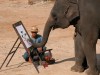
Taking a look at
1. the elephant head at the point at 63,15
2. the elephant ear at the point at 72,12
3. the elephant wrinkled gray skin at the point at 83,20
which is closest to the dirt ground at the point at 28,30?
the elephant wrinkled gray skin at the point at 83,20

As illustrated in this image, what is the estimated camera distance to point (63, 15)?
922 cm

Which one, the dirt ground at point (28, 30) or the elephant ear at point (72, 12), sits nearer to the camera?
the elephant ear at point (72, 12)

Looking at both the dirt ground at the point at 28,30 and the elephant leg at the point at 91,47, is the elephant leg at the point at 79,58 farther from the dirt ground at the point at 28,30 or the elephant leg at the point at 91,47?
the elephant leg at the point at 91,47

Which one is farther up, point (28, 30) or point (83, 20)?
point (83, 20)

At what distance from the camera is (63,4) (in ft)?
30.1

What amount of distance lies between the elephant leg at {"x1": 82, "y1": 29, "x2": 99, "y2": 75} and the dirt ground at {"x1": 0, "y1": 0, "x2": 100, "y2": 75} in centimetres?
67

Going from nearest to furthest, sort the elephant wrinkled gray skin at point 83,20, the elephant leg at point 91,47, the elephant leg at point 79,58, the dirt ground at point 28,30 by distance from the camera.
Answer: the elephant wrinkled gray skin at point 83,20, the elephant leg at point 91,47, the elephant leg at point 79,58, the dirt ground at point 28,30

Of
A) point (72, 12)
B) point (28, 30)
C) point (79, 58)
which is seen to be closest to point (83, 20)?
point (72, 12)

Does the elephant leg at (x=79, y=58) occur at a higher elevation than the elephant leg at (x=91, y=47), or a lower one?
lower

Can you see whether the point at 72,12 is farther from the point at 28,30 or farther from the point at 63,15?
the point at 28,30

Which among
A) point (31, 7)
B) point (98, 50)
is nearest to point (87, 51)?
point (98, 50)

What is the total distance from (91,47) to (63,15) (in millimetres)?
995

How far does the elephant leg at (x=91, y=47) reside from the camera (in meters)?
8.96

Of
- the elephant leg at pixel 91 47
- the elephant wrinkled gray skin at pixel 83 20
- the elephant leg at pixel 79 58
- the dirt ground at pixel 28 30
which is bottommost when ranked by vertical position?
the dirt ground at pixel 28 30
